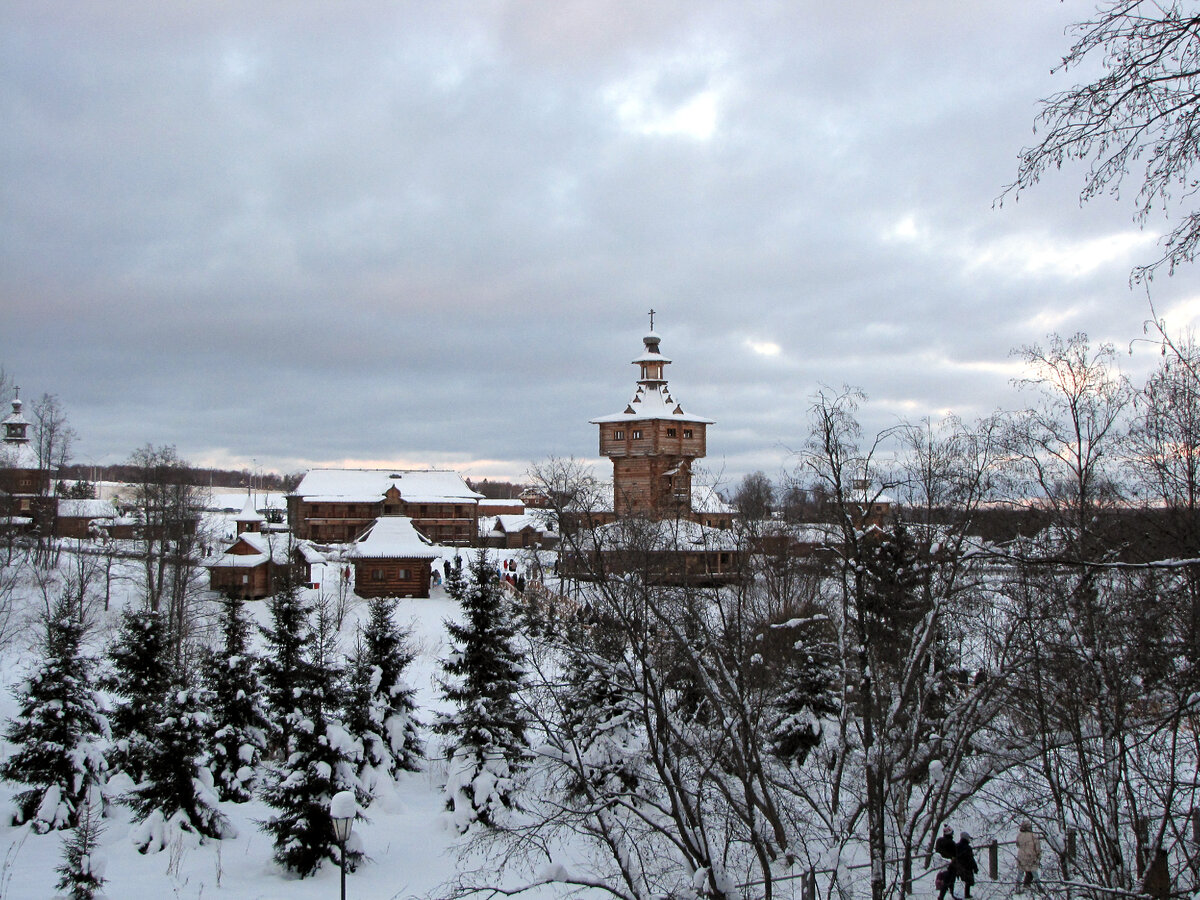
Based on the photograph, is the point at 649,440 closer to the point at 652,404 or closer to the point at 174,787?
the point at 652,404

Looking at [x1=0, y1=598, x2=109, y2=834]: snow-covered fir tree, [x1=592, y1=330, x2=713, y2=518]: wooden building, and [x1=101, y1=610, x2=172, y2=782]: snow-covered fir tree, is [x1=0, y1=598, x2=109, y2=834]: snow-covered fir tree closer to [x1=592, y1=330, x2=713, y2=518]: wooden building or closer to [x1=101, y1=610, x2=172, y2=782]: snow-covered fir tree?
[x1=101, y1=610, x2=172, y2=782]: snow-covered fir tree

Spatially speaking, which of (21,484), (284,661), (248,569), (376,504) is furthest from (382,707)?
(376,504)

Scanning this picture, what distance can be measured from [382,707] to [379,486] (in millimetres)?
54904

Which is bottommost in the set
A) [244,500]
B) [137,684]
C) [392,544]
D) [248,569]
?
[137,684]

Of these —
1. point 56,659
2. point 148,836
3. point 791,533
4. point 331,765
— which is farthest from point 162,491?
point 791,533

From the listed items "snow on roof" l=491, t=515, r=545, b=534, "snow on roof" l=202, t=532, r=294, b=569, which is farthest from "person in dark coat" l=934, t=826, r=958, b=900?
"snow on roof" l=491, t=515, r=545, b=534

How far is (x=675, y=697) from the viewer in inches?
687

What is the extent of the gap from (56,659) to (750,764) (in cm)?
1451

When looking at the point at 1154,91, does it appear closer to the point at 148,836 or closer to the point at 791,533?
the point at 148,836

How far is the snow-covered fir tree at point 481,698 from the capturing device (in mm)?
17344

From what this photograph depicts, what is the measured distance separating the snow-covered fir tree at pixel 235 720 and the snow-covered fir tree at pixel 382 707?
2.33 meters

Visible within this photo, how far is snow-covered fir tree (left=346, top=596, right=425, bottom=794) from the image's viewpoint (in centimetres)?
1853

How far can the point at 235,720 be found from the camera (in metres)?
19.2

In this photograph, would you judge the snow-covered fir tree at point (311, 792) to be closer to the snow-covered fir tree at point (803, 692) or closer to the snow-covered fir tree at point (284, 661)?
the snow-covered fir tree at point (284, 661)
